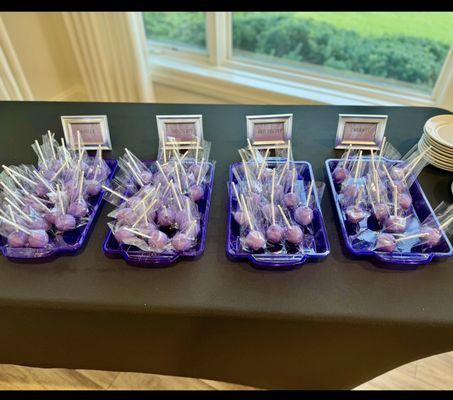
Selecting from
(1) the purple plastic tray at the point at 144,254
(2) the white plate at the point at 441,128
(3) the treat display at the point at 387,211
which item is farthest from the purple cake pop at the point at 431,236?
(1) the purple plastic tray at the point at 144,254

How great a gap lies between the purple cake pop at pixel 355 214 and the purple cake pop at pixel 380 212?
3 centimetres

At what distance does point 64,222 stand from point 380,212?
32.4 inches

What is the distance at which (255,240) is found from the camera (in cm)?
89

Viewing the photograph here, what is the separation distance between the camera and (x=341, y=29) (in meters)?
2.36

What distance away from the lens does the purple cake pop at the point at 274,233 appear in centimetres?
91

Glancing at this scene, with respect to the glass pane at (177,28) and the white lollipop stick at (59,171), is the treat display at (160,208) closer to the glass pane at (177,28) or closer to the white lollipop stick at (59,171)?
the white lollipop stick at (59,171)

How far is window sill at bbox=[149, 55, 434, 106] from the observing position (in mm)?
2393

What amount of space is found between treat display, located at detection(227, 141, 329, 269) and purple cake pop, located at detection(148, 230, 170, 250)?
16 centimetres

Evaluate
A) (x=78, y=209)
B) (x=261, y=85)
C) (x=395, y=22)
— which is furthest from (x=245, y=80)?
(x=78, y=209)

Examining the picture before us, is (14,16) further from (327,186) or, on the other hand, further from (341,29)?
(327,186)

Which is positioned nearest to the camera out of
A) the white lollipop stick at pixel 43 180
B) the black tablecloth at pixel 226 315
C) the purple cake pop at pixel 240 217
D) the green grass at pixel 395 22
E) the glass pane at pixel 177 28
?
the black tablecloth at pixel 226 315

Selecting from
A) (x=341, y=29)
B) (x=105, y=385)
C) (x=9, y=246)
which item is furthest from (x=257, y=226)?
(x=341, y=29)

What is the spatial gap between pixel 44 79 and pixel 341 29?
2143mm
